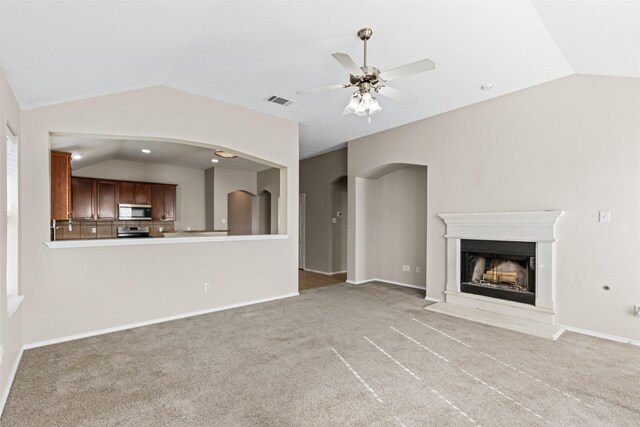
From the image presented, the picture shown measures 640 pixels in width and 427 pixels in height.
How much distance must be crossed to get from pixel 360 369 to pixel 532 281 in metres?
2.68

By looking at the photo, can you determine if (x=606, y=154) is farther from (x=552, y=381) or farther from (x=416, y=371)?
(x=416, y=371)

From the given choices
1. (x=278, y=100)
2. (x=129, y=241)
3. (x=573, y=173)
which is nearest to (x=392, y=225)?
(x=573, y=173)

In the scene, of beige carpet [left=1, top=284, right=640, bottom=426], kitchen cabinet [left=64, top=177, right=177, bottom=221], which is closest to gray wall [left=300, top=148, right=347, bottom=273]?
kitchen cabinet [left=64, top=177, right=177, bottom=221]

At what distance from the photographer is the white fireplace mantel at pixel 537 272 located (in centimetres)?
379

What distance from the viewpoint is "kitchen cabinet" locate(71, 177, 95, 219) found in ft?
21.6

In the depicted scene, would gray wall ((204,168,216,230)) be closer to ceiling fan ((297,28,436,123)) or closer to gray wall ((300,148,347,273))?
gray wall ((300,148,347,273))

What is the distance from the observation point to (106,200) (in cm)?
700

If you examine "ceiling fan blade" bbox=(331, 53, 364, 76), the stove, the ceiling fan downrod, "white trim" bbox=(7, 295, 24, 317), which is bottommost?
"white trim" bbox=(7, 295, 24, 317)

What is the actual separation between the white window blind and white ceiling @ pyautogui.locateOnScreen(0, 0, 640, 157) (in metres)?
0.54

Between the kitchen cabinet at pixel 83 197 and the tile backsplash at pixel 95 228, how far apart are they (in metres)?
0.32

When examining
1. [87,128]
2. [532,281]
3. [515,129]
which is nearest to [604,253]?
[532,281]

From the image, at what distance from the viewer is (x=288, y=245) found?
5359 mm

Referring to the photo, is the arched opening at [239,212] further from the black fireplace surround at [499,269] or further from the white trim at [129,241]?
the black fireplace surround at [499,269]

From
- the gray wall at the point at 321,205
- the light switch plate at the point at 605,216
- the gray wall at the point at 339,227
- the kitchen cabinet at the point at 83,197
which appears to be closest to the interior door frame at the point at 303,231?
the gray wall at the point at 321,205
